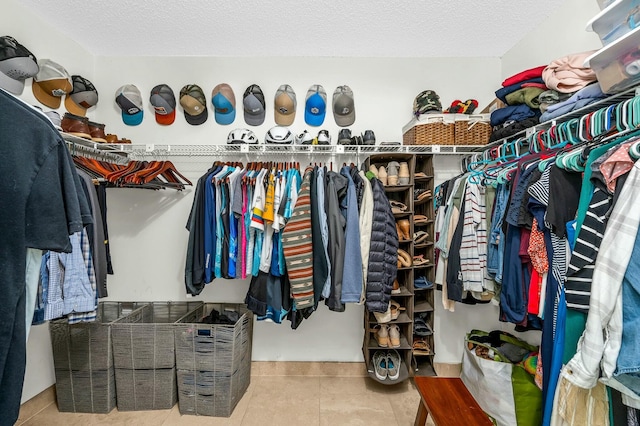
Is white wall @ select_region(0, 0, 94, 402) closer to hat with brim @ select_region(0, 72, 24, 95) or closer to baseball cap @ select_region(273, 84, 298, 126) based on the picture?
hat with brim @ select_region(0, 72, 24, 95)

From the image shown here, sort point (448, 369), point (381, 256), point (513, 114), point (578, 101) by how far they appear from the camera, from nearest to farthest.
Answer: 1. point (578, 101)
2. point (513, 114)
3. point (381, 256)
4. point (448, 369)

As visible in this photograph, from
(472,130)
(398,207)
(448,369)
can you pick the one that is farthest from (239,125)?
(448,369)

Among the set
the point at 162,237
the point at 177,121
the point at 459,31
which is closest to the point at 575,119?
the point at 459,31

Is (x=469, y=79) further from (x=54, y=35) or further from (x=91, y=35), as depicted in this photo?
(x=54, y=35)

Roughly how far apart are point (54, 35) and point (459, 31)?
9.75ft

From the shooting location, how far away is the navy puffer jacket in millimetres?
1856

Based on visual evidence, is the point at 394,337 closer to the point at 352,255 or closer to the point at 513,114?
the point at 352,255

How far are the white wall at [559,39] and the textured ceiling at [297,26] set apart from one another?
7 centimetres

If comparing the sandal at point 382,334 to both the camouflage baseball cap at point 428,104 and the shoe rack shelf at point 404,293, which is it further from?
the camouflage baseball cap at point 428,104

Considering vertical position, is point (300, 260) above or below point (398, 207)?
below

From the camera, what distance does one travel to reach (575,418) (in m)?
0.97

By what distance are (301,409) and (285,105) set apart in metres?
2.24

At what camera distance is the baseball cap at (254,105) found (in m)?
2.26

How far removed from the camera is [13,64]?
5.43 ft
